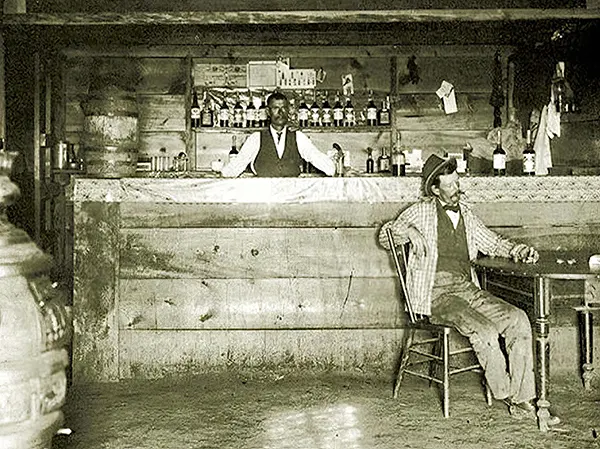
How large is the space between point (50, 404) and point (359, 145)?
19.2 feet

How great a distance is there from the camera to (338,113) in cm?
788

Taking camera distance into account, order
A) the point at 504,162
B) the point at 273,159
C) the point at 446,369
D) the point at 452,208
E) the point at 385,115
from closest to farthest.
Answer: the point at 446,369, the point at 452,208, the point at 504,162, the point at 273,159, the point at 385,115

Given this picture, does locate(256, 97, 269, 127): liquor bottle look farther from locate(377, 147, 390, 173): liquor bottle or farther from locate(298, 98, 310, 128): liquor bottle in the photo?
locate(377, 147, 390, 173): liquor bottle

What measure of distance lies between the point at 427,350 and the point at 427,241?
1.07 metres

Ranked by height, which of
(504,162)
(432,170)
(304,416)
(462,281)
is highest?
(504,162)

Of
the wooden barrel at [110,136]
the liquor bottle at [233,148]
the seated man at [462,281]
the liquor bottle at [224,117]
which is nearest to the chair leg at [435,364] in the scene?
the seated man at [462,281]

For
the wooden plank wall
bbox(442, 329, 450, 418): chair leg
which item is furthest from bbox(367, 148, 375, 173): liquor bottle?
bbox(442, 329, 450, 418): chair leg

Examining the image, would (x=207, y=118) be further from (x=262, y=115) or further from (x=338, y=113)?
(x=338, y=113)

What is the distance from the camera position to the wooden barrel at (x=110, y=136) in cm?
510

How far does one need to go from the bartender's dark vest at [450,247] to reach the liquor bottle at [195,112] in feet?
12.5

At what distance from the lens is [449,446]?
3758 mm

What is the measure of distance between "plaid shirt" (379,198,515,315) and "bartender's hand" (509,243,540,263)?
9 cm

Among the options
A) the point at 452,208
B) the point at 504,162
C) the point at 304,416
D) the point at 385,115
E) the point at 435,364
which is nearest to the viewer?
the point at 304,416

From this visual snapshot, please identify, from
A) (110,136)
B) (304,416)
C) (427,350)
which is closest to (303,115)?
(110,136)
